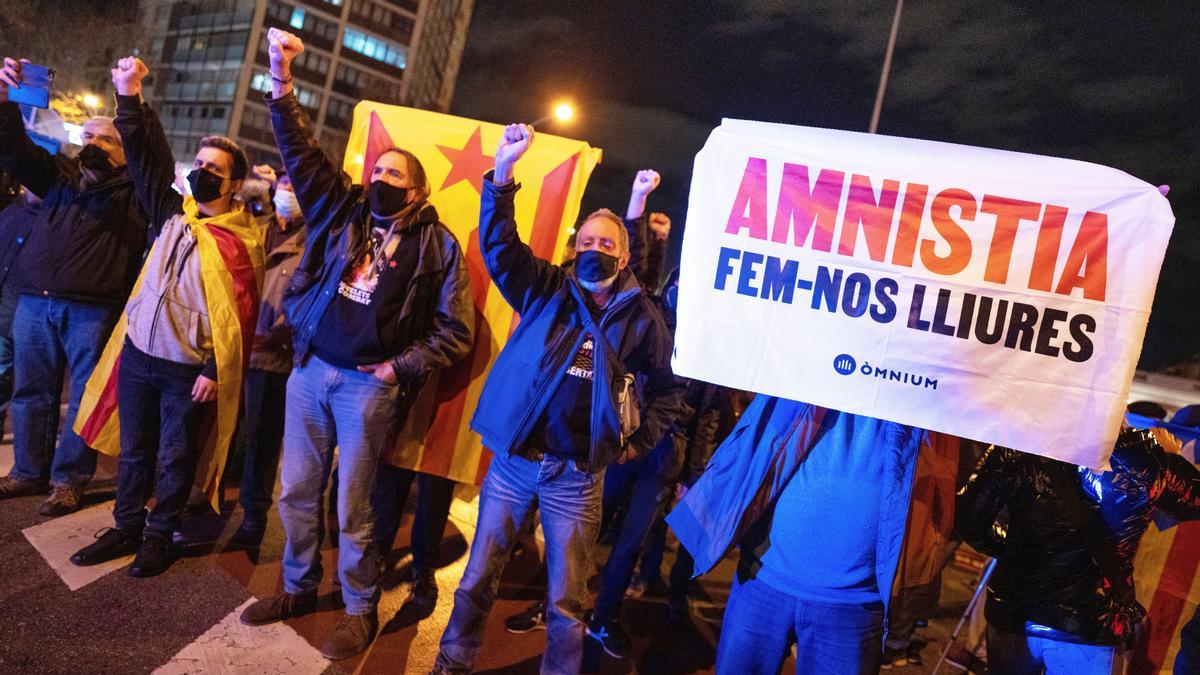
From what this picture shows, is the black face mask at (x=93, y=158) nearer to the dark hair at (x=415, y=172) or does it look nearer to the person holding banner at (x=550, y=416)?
the dark hair at (x=415, y=172)

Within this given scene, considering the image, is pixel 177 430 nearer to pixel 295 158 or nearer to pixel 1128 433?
pixel 295 158

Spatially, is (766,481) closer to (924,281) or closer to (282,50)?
(924,281)

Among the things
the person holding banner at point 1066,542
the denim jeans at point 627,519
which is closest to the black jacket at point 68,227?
the denim jeans at point 627,519

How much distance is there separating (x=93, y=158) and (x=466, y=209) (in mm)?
2329

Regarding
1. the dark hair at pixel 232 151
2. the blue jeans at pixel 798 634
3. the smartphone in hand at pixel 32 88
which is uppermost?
the smartphone in hand at pixel 32 88

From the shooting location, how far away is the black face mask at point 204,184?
374 cm

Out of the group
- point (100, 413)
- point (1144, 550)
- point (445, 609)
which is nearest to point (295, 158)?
point (100, 413)

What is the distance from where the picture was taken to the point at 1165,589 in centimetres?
489

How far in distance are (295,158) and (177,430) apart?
5.64 ft

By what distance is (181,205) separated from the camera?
397 cm

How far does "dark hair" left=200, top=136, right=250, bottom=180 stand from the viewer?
12.7ft

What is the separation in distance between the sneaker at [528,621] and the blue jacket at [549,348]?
4.80ft

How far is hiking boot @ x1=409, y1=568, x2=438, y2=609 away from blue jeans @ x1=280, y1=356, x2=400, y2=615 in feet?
1.84

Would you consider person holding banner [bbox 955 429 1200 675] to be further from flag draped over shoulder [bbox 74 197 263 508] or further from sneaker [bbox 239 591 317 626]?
flag draped over shoulder [bbox 74 197 263 508]
